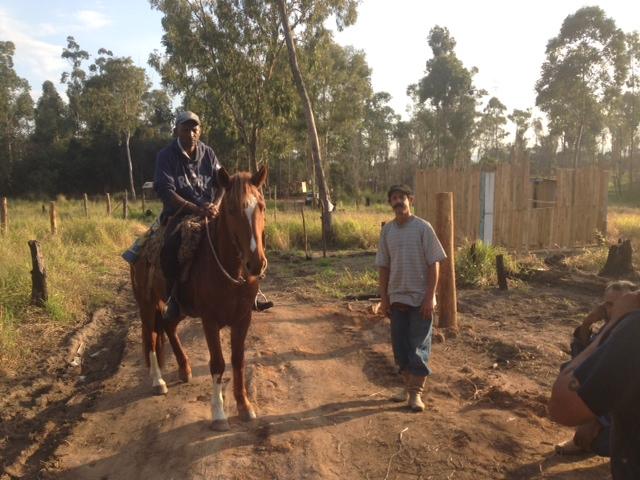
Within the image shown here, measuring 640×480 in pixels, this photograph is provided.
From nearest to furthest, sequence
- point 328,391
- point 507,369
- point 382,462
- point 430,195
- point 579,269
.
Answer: point 382,462
point 328,391
point 507,369
point 579,269
point 430,195

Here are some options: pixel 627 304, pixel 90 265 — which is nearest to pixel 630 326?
pixel 627 304

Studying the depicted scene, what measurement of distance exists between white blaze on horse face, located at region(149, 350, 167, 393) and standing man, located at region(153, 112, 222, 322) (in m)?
0.66

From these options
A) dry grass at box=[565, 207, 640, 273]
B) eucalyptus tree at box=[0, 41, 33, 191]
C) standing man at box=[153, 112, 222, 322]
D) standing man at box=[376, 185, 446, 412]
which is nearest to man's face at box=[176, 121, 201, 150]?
standing man at box=[153, 112, 222, 322]

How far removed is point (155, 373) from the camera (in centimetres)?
545

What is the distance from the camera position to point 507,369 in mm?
5836

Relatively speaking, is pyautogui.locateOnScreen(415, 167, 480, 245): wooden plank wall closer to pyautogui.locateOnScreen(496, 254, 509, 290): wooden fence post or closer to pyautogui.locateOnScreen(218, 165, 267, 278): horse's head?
pyautogui.locateOnScreen(496, 254, 509, 290): wooden fence post

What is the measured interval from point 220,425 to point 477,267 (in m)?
7.37

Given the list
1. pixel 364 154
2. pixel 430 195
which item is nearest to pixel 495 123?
pixel 364 154

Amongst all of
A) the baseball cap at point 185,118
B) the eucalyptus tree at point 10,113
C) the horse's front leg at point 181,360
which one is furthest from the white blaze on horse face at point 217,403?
the eucalyptus tree at point 10,113

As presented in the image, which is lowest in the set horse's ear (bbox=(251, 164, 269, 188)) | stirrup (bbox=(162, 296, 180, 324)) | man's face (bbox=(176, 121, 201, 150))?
stirrup (bbox=(162, 296, 180, 324))

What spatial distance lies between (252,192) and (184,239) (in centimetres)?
97

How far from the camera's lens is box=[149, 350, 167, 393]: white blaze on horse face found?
17.4 feet

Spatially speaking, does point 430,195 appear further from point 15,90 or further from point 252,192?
point 15,90

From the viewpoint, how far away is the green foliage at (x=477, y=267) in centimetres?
1019
